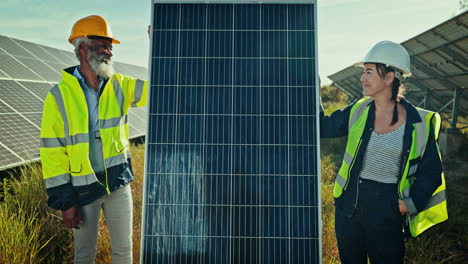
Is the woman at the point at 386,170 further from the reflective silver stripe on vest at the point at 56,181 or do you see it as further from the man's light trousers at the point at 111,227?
the reflective silver stripe on vest at the point at 56,181

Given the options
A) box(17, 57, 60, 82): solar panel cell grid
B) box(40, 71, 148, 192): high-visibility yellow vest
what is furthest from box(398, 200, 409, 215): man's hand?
box(17, 57, 60, 82): solar panel cell grid

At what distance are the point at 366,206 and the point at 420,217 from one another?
1.81ft

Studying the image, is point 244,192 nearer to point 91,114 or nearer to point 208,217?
point 208,217

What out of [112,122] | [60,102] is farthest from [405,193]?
[60,102]

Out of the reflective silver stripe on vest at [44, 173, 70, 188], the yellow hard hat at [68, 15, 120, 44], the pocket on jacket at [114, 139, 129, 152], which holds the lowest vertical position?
the reflective silver stripe on vest at [44, 173, 70, 188]

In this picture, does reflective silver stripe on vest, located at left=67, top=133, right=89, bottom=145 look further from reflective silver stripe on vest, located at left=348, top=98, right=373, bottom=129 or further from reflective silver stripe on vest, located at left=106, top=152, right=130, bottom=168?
reflective silver stripe on vest, located at left=348, top=98, right=373, bottom=129

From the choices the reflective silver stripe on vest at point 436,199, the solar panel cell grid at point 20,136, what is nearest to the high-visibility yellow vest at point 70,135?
the reflective silver stripe on vest at point 436,199

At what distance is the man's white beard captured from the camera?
3762 mm

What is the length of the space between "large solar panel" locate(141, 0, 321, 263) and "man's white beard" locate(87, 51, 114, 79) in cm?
50

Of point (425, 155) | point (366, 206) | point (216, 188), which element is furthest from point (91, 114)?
point (425, 155)

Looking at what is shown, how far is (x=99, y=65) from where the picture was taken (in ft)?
12.4

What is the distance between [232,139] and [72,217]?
187 cm

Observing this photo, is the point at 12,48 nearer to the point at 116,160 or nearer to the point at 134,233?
the point at 134,233

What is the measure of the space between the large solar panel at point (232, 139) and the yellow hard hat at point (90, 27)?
581 mm
